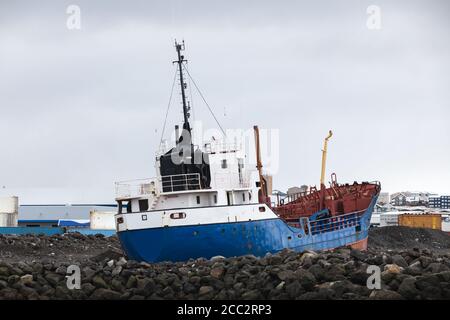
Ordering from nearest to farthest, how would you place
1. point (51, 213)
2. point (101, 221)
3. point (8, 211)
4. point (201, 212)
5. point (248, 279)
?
point (248, 279), point (201, 212), point (101, 221), point (8, 211), point (51, 213)

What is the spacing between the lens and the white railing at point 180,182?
30125 mm

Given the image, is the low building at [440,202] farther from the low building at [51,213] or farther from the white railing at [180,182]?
the white railing at [180,182]

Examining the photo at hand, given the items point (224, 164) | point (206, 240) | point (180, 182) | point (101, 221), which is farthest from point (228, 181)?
point (101, 221)

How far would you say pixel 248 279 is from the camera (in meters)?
23.2

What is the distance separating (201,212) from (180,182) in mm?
2085

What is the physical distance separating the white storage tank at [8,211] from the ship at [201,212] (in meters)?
35.5

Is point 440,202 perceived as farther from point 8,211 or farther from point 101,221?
point 8,211

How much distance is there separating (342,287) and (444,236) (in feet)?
88.0

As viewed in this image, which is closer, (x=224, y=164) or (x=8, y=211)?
(x=224, y=164)

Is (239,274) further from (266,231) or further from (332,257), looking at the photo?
(266,231)

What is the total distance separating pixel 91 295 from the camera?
22.9 m

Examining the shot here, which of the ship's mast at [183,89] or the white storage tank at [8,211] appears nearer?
the ship's mast at [183,89]

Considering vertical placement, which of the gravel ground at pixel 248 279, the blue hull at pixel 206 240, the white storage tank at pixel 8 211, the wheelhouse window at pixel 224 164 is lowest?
the gravel ground at pixel 248 279

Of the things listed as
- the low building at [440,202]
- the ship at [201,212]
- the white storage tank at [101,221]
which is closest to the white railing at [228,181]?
the ship at [201,212]
